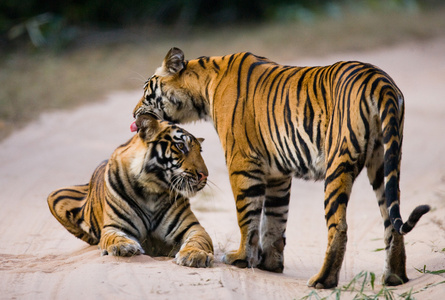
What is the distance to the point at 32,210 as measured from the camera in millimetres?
6828

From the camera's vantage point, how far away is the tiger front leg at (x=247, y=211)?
481 cm

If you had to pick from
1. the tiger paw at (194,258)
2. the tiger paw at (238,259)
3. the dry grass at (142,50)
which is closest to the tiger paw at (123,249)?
the tiger paw at (194,258)

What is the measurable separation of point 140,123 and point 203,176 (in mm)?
547

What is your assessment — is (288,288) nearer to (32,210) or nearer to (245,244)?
(245,244)

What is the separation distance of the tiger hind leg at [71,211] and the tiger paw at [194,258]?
43.8 inches

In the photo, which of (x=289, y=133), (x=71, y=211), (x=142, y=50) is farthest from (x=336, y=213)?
(x=142, y=50)

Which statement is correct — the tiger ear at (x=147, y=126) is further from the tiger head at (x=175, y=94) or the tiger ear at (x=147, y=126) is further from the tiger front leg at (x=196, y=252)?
the tiger front leg at (x=196, y=252)

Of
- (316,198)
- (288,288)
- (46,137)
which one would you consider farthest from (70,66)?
(288,288)

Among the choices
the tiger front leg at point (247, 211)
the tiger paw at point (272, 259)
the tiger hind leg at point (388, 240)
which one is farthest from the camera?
the tiger paw at point (272, 259)

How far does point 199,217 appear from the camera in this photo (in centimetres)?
677

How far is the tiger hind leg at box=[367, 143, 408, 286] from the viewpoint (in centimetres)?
425

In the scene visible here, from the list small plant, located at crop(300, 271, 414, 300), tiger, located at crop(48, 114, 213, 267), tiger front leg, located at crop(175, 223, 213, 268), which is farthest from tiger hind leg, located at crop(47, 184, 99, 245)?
small plant, located at crop(300, 271, 414, 300)

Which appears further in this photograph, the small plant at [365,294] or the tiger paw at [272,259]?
the tiger paw at [272,259]

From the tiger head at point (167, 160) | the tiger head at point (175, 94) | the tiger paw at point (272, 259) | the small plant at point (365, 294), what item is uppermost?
the tiger head at point (175, 94)
